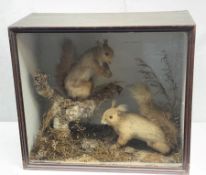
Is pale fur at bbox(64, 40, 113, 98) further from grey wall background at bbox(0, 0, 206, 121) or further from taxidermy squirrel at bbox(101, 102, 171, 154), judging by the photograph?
grey wall background at bbox(0, 0, 206, 121)

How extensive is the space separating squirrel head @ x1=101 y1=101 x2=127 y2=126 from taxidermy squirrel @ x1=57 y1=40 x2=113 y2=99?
0.20 ft

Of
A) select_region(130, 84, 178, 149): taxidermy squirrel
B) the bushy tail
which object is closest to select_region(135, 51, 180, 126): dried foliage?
select_region(130, 84, 178, 149): taxidermy squirrel

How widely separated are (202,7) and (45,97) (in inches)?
19.0

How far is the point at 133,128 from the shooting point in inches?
36.2

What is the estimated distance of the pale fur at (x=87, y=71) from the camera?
924 mm

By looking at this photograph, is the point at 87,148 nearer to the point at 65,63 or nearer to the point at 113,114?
the point at 113,114

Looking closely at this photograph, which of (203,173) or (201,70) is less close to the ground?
(201,70)

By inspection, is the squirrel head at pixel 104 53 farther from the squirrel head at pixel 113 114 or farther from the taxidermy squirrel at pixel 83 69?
the squirrel head at pixel 113 114

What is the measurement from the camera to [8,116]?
4.20 feet

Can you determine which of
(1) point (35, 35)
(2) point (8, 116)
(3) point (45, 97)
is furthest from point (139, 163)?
(2) point (8, 116)

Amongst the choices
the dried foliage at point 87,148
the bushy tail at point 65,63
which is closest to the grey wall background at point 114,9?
the bushy tail at point 65,63

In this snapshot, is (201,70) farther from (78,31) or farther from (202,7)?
(78,31)

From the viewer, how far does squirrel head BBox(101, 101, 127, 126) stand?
3.06ft

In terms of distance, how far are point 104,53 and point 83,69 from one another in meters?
0.06
